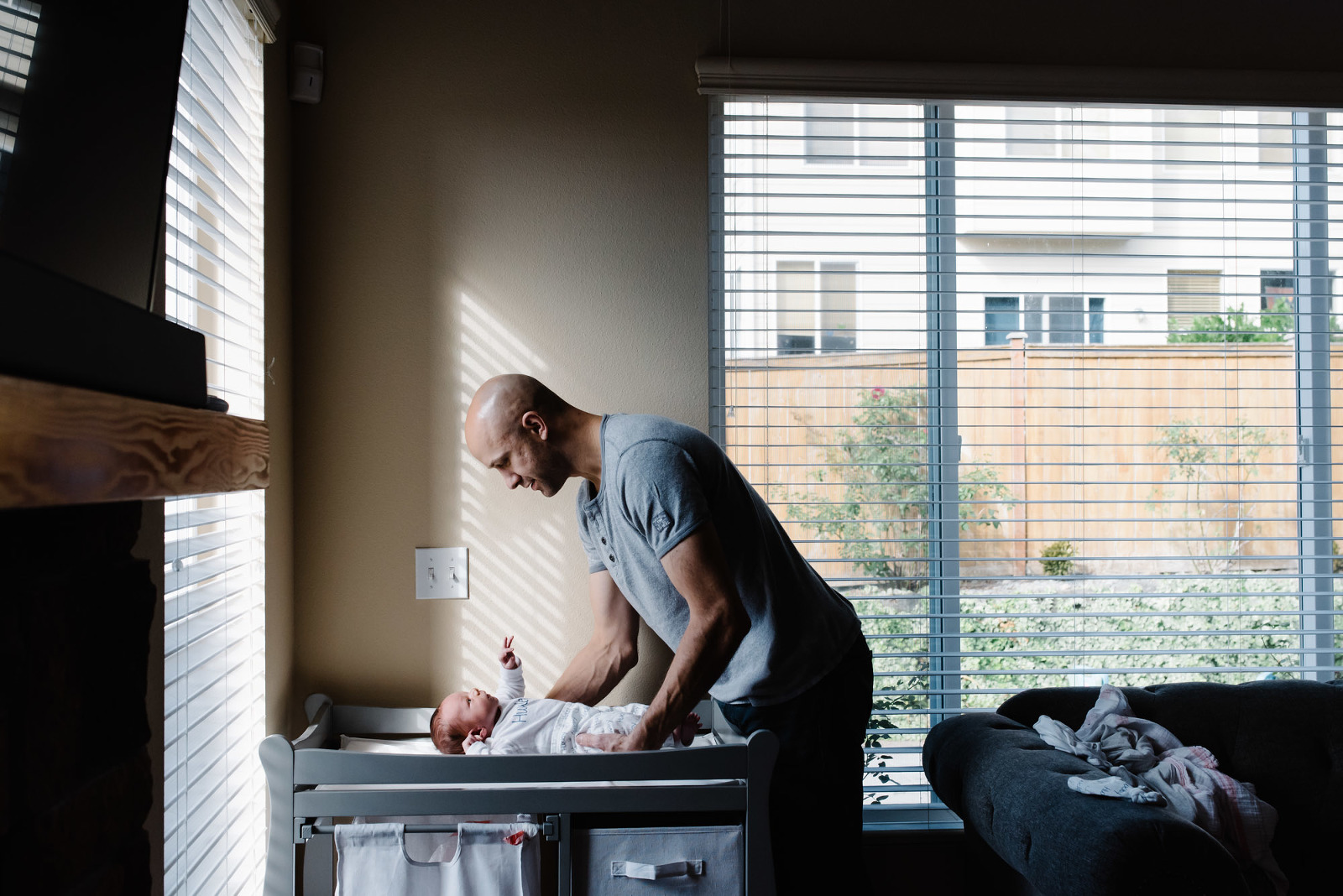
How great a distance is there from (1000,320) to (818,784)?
4.34 feet

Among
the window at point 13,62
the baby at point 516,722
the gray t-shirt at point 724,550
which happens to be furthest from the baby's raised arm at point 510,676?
the window at point 13,62

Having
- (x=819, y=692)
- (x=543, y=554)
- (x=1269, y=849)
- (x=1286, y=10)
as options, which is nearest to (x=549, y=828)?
(x=819, y=692)

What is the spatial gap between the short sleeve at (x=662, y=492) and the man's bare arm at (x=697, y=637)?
0.03 metres

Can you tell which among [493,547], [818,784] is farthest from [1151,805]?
[493,547]

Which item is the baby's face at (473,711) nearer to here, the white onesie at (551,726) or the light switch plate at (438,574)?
the white onesie at (551,726)

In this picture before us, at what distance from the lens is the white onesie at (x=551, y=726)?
1751 mm

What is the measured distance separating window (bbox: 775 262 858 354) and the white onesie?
3.37ft

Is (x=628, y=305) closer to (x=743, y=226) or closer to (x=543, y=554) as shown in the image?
(x=743, y=226)

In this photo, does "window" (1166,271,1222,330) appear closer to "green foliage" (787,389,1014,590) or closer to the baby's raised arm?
"green foliage" (787,389,1014,590)

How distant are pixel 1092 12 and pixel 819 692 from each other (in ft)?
6.48

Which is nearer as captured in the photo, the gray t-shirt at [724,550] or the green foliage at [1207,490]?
the gray t-shirt at [724,550]

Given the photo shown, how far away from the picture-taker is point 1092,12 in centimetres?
232

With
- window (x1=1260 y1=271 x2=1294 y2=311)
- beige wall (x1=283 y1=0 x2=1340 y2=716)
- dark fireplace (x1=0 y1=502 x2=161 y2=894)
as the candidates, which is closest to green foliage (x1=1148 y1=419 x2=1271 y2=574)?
window (x1=1260 y1=271 x2=1294 y2=311)

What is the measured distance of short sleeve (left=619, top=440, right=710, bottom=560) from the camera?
1.61m
